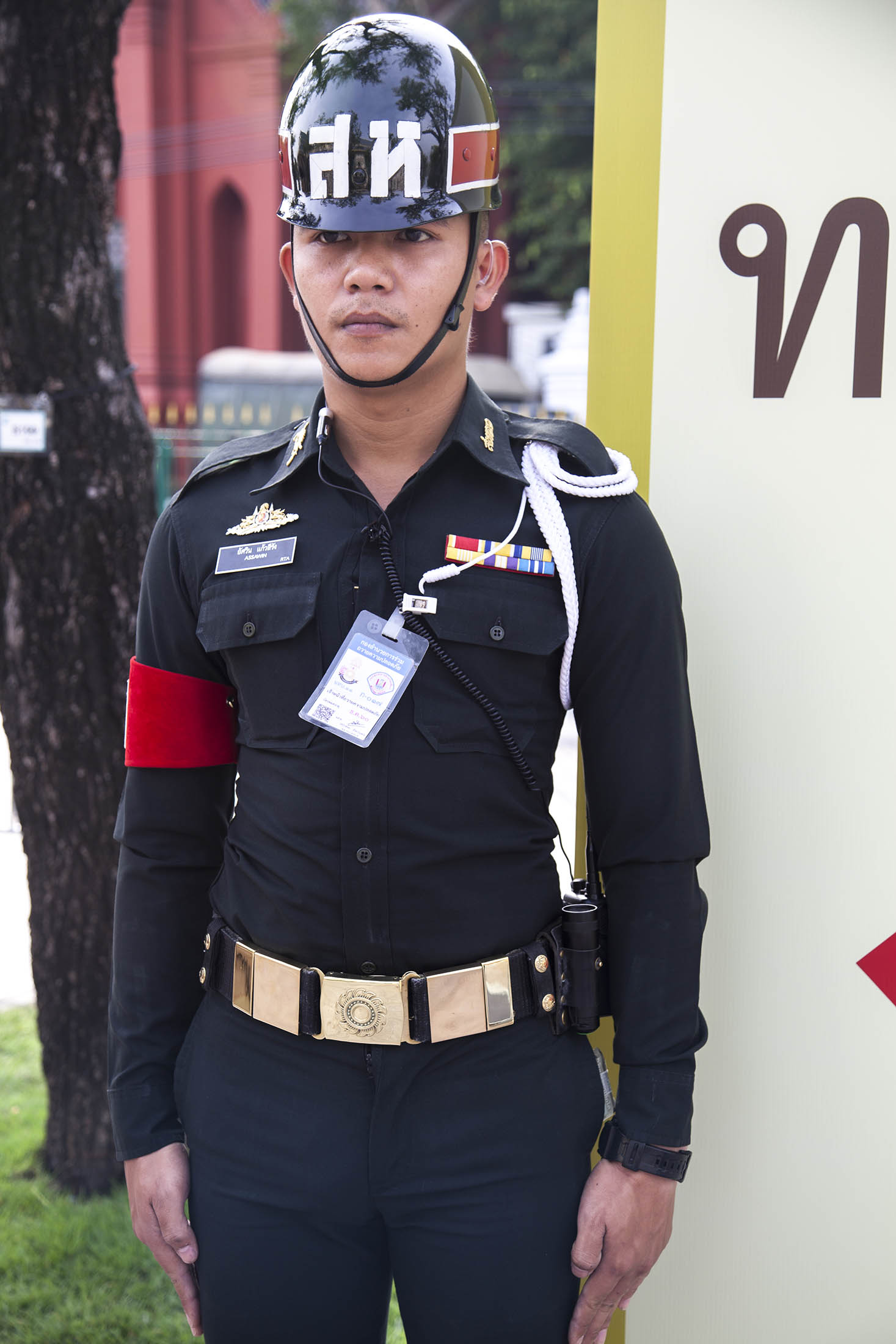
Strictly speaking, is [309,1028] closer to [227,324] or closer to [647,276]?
[647,276]

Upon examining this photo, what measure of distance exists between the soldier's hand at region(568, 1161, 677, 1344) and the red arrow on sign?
477 millimetres

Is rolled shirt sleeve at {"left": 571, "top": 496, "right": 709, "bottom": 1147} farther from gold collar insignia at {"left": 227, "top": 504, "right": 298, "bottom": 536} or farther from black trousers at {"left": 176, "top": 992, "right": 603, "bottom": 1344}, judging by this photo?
gold collar insignia at {"left": 227, "top": 504, "right": 298, "bottom": 536}

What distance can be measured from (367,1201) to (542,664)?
66cm

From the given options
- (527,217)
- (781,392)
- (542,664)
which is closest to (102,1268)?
(542,664)

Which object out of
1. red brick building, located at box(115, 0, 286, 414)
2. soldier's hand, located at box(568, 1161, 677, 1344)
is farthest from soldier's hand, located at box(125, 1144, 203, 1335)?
red brick building, located at box(115, 0, 286, 414)

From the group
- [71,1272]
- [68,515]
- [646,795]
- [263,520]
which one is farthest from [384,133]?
[71,1272]

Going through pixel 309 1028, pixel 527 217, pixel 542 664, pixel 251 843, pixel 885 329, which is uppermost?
pixel 527 217

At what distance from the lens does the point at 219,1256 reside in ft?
4.91

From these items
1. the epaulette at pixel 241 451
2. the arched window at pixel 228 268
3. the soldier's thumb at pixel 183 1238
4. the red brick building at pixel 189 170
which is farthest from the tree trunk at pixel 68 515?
the arched window at pixel 228 268

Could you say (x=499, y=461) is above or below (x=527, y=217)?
below

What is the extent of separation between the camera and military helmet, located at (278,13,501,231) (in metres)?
1.41

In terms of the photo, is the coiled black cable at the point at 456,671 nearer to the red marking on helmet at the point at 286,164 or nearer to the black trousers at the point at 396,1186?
the black trousers at the point at 396,1186

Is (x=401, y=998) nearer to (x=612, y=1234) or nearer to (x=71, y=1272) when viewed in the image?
(x=612, y=1234)

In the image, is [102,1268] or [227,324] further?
[227,324]
